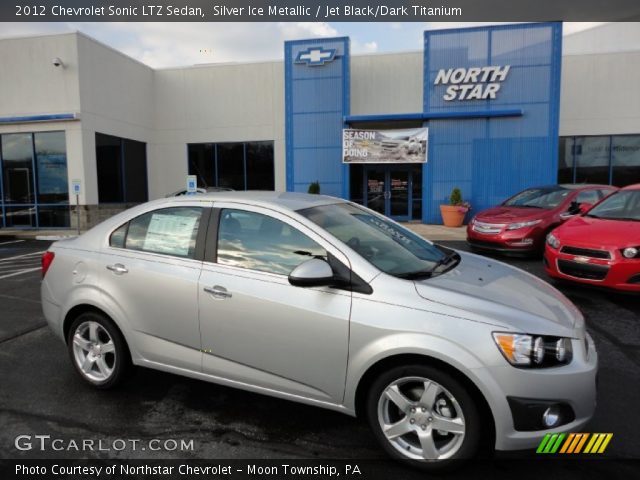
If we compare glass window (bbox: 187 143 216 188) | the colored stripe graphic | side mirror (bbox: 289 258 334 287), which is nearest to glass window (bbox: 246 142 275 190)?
glass window (bbox: 187 143 216 188)

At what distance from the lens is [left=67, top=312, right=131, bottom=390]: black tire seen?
3.63m

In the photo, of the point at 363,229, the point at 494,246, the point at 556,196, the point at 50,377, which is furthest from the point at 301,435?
the point at 556,196

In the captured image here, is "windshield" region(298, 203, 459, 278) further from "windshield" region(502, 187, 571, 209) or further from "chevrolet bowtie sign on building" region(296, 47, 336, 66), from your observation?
"chevrolet bowtie sign on building" region(296, 47, 336, 66)

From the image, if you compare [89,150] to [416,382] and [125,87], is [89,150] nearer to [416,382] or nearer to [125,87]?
[125,87]

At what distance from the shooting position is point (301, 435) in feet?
10.1

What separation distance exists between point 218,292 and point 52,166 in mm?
16798

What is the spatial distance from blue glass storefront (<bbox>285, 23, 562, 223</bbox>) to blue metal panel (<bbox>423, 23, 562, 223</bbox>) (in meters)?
0.03

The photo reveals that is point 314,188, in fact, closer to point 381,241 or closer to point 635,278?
point 635,278

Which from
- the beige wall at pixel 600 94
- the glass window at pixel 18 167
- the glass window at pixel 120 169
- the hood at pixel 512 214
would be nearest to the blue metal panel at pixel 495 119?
the beige wall at pixel 600 94

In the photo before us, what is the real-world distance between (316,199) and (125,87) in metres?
17.9

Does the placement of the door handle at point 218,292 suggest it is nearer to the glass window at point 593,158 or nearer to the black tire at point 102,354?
the black tire at point 102,354

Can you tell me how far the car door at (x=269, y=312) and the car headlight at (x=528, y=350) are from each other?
2.82 ft

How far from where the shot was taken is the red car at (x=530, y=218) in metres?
9.02

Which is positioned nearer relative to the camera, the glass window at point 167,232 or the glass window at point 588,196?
the glass window at point 167,232
